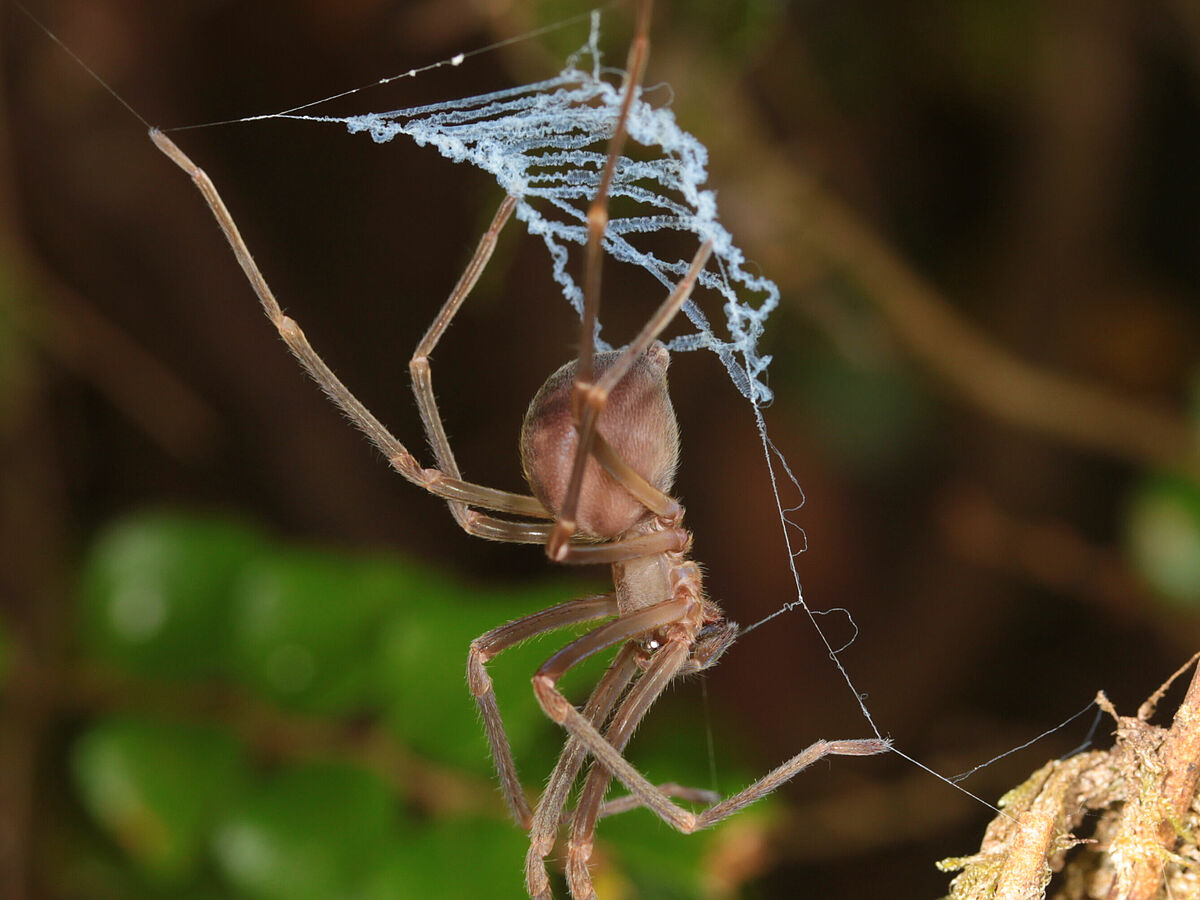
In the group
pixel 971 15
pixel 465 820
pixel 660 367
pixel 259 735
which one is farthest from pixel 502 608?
pixel 971 15

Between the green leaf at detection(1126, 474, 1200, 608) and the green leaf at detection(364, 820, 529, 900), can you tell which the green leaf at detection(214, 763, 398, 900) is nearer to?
the green leaf at detection(364, 820, 529, 900)

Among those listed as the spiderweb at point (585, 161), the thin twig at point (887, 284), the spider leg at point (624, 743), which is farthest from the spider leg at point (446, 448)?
the thin twig at point (887, 284)

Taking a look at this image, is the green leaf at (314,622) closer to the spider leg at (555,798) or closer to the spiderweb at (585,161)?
the spider leg at (555,798)

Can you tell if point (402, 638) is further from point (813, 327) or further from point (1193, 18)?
point (1193, 18)

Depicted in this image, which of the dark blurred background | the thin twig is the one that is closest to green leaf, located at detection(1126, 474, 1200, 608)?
the dark blurred background

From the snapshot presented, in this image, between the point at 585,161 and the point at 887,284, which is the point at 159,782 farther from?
the point at 887,284

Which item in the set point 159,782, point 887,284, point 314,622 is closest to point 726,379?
point 887,284

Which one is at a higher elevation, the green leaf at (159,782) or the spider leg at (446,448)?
the spider leg at (446,448)
